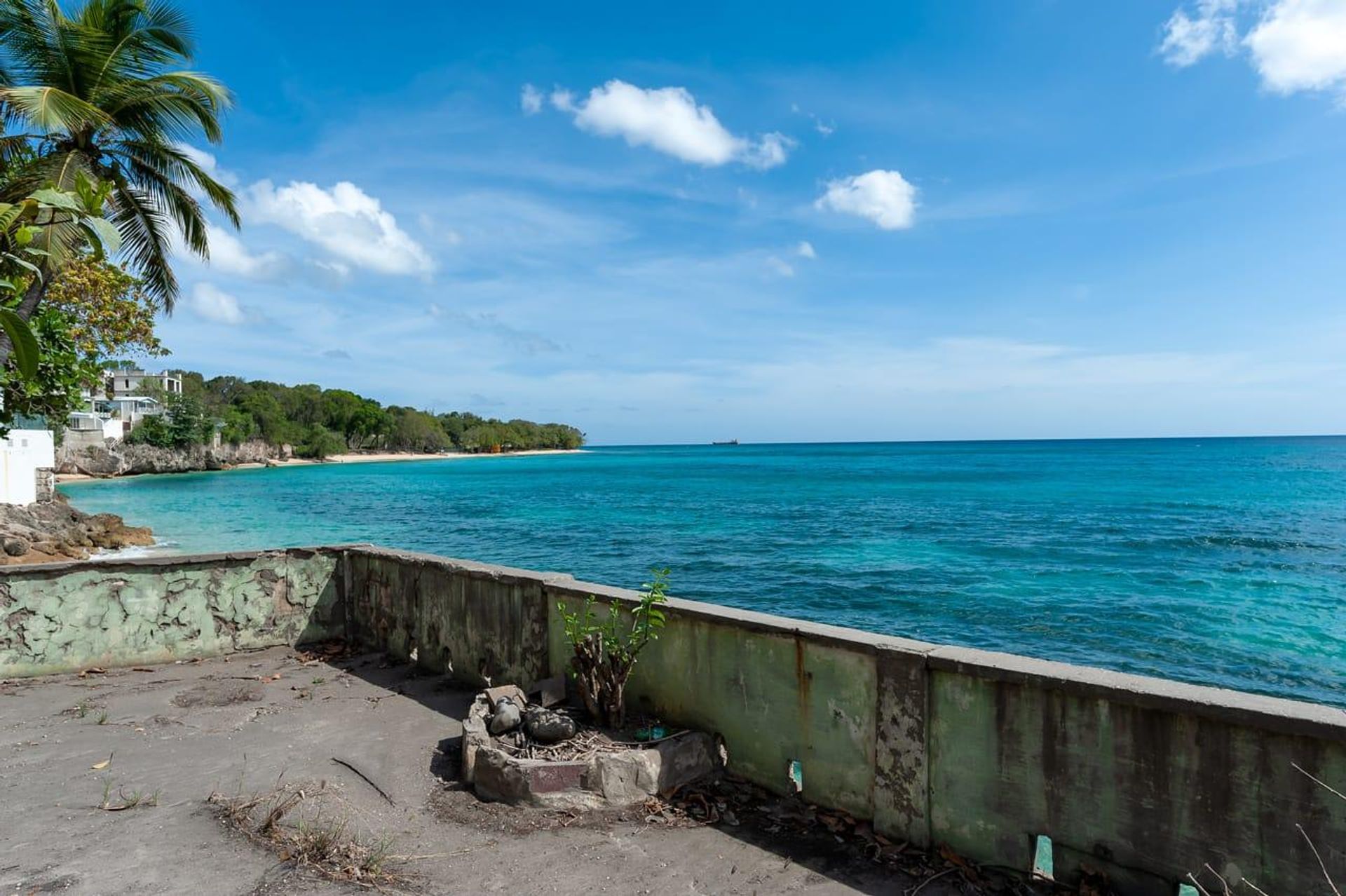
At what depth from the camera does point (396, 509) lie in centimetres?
4700

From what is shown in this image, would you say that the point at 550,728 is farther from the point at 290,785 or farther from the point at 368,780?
the point at 290,785

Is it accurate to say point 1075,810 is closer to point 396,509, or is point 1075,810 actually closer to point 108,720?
point 108,720

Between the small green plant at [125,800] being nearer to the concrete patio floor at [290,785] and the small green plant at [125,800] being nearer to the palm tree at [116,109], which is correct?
the concrete patio floor at [290,785]

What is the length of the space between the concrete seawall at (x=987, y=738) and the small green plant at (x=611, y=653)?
146 mm

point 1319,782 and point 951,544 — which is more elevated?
point 1319,782

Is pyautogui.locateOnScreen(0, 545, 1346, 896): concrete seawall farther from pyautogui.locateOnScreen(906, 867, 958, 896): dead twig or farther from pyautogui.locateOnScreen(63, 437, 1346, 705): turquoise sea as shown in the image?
pyautogui.locateOnScreen(63, 437, 1346, 705): turquoise sea

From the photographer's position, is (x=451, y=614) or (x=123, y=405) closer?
(x=451, y=614)

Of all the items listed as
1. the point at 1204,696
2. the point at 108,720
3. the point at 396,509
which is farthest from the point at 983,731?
the point at 396,509

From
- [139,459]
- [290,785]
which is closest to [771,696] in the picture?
[290,785]

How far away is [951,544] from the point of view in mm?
28969

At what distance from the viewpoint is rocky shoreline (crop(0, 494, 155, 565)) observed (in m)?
18.3

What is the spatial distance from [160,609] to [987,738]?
747 centimetres

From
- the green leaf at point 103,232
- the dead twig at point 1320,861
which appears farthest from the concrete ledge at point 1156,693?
the green leaf at point 103,232

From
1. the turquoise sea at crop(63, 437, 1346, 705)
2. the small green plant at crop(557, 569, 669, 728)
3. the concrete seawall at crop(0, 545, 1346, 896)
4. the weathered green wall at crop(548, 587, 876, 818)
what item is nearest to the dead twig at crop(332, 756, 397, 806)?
the small green plant at crop(557, 569, 669, 728)
